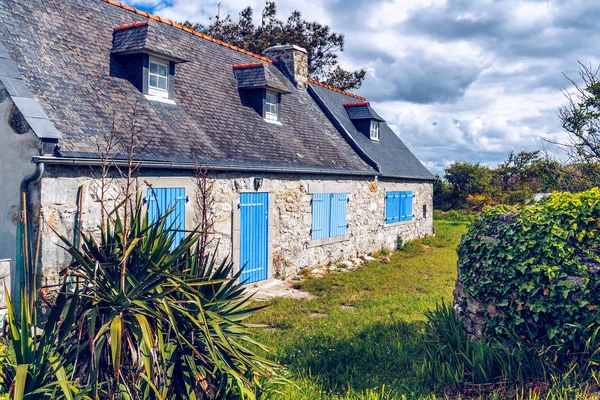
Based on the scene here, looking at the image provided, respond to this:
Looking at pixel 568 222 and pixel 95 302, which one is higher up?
pixel 568 222

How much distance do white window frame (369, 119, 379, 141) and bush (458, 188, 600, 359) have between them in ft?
41.8

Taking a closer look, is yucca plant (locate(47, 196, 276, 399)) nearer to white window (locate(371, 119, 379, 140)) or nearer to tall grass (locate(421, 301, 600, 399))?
tall grass (locate(421, 301, 600, 399))

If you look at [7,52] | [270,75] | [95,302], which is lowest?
[95,302]

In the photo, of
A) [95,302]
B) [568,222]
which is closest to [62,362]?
[95,302]

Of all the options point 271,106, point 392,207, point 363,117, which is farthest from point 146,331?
point 363,117

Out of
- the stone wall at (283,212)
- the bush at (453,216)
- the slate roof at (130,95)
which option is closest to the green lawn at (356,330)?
the stone wall at (283,212)

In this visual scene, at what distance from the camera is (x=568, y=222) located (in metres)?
4.84

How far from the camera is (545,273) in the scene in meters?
4.62

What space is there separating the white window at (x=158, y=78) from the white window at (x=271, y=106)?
126 inches

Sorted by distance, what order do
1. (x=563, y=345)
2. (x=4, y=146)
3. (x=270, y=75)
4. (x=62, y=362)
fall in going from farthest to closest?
1. (x=270, y=75)
2. (x=4, y=146)
3. (x=563, y=345)
4. (x=62, y=362)

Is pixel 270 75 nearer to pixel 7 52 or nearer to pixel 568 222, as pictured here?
pixel 7 52

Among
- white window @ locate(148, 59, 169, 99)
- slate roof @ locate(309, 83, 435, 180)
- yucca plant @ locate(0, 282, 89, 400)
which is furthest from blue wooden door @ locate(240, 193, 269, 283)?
yucca plant @ locate(0, 282, 89, 400)

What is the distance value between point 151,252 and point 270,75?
9.37 m

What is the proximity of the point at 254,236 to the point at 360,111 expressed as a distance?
8989 millimetres
